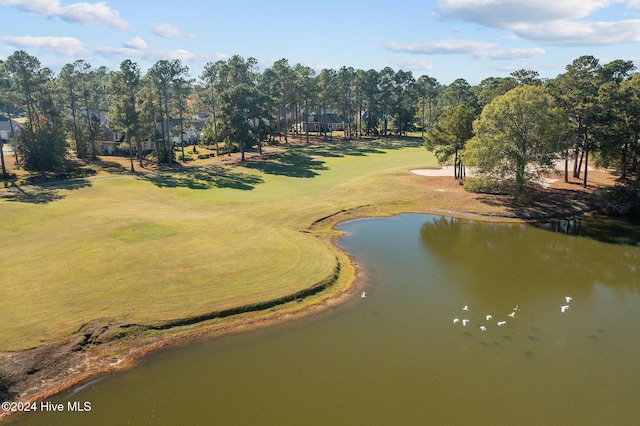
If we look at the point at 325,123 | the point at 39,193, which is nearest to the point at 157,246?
the point at 39,193

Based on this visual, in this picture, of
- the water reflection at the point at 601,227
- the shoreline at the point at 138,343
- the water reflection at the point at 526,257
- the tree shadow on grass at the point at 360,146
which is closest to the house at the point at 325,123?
the tree shadow on grass at the point at 360,146

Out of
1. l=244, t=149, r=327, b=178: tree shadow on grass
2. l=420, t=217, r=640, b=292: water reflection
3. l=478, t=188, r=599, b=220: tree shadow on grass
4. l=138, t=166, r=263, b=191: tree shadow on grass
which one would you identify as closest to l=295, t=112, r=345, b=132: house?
l=244, t=149, r=327, b=178: tree shadow on grass

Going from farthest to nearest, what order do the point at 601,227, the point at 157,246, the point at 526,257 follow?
the point at 601,227 < the point at 526,257 < the point at 157,246

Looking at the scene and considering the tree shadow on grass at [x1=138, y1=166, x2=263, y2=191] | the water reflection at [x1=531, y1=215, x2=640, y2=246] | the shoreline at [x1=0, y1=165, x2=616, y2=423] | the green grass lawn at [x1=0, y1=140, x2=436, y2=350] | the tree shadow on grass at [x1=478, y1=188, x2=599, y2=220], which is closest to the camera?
the shoreline at [x1=0, y1=165, x2=616, y2=423]

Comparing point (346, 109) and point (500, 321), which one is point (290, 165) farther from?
point (500, 321)

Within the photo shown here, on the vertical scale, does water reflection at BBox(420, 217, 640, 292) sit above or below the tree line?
below

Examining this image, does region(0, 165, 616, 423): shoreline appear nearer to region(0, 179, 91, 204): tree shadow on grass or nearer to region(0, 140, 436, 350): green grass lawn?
region(0, 140, 436, 350): green grass lawn

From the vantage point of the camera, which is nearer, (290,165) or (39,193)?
(39,193)
